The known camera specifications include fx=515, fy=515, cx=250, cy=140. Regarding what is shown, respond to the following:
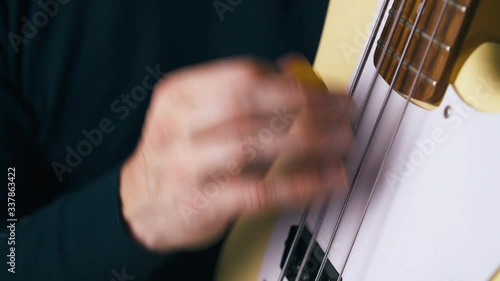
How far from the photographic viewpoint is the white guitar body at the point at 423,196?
1.06ft

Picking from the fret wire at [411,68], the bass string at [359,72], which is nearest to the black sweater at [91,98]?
the bass string at [359,72]

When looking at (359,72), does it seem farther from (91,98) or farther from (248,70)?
(91,98)

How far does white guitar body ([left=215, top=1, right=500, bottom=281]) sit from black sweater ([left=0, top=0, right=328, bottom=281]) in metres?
0.17

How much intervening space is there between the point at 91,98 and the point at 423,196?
0.38 m

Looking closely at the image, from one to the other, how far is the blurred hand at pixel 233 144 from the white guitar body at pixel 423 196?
0.13ft

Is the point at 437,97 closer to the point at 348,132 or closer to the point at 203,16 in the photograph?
the point at 348,132

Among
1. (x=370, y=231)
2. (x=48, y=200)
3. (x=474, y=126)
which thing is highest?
(x=474, y=126)

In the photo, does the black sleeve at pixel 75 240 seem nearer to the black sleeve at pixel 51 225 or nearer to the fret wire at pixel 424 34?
the black sleeve at pixel 51 225

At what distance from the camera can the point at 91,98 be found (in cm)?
57

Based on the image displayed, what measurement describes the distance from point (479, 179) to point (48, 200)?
488 millimetres

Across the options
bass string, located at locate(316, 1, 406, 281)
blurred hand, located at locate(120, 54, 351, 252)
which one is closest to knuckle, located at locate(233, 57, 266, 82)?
blurred hand, located at locate(120, 54, 351, 252)

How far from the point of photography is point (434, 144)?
35cm

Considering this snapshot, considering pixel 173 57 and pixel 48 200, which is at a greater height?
pixel 173 57

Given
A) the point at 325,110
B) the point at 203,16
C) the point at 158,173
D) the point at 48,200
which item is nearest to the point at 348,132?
the point at 325,110
